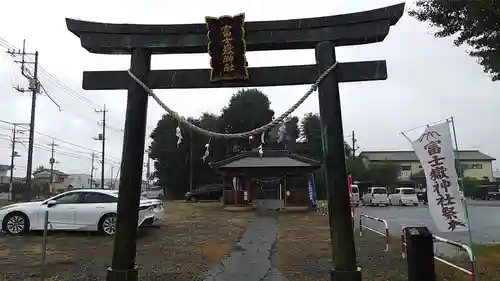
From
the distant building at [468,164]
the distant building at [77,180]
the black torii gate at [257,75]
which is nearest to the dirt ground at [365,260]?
the black torii gate at [257,75]

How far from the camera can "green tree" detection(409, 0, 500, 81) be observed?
751 centimetres

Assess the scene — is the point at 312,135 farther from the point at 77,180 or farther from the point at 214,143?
the point at 77,180

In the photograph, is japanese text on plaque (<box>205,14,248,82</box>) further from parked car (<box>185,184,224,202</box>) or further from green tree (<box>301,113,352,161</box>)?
green tree (<box>301,113,352,161</box>)

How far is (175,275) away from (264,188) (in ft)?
80.7

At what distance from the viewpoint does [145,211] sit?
14.3 m

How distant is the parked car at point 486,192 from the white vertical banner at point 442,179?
142ft

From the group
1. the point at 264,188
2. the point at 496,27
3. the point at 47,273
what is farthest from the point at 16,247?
the point at 264,188

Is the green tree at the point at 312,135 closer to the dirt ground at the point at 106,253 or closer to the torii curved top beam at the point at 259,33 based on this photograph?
the dirt ground at the point at 106,253

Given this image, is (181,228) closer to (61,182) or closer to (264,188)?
(264,188)

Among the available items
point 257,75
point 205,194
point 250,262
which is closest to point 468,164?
point 205,194

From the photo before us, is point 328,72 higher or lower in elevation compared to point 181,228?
higher

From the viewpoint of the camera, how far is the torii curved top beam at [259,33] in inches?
236

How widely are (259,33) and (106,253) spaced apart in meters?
7.22

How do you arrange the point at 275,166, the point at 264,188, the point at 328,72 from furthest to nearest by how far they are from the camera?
the point at 264,188
the point at 275,166
the point at 328,72
